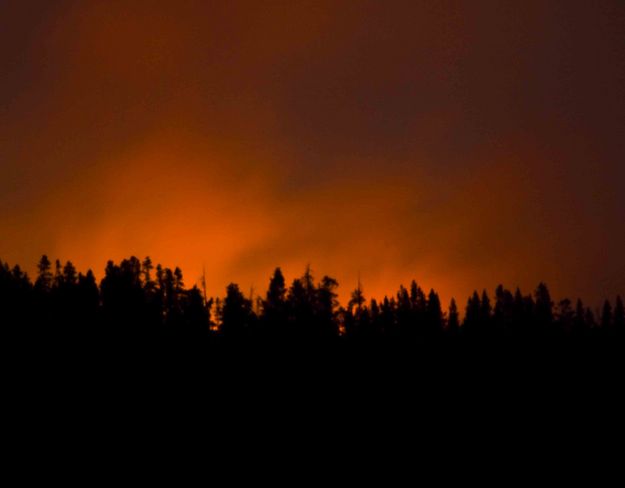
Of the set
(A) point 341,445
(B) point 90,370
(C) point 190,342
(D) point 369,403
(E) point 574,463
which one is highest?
(C) point 190,342

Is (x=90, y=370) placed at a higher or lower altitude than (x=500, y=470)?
higher

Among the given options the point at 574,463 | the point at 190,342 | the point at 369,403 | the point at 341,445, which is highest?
the point at 190,342

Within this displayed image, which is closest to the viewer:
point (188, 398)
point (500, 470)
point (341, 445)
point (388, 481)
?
point (388, 481)

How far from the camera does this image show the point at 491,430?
4878 cm

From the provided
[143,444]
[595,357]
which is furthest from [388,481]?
[595,357]

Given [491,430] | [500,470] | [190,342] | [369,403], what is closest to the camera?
[500,470]

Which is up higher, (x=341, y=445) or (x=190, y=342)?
(x=190, y=342)

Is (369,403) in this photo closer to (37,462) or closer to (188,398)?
(188,398)

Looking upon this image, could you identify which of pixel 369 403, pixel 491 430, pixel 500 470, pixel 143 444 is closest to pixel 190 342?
pixel 369 403

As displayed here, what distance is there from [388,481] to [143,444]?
→ 16.0 meters

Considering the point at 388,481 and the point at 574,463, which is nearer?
the point at 388,481

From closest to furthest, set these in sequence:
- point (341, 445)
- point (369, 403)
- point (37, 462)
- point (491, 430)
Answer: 1. point (37, 462)
2. point (341, 445)
3. point (491, 430)
4. point (369, 403)

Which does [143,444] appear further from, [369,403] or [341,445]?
[369,403]

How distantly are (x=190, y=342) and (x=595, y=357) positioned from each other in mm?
57012
